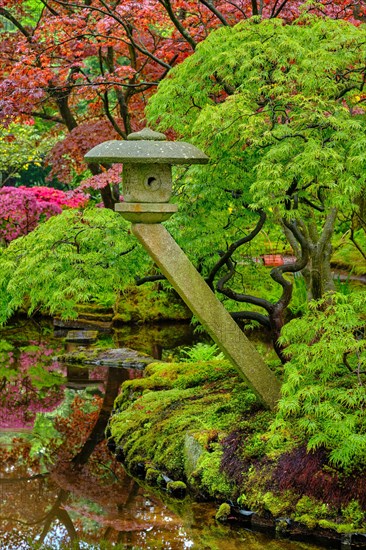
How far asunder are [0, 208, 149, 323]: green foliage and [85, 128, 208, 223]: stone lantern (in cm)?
146

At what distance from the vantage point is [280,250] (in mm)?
22016

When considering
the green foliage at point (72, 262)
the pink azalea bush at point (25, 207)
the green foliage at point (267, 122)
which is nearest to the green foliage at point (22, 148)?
the pink azalea bush at point (25, 207)

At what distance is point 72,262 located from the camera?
938 cm

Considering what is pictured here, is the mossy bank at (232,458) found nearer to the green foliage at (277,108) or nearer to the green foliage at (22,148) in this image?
the green foliage at (277,108)

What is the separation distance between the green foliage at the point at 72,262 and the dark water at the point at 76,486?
1.84m

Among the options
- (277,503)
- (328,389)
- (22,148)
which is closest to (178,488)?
(277,503)

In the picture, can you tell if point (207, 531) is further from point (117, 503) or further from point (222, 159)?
point (222, 159)

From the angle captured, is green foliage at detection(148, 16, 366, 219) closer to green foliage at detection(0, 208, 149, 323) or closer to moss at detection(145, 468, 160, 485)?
green foliage at detection(0, 208, 149, 323)

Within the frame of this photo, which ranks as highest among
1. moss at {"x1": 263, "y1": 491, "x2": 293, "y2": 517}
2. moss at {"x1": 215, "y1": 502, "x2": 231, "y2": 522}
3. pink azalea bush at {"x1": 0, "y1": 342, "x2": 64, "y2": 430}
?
moss at {"x1": 263, "y1": 491, "x2": 293, "y2": 517}

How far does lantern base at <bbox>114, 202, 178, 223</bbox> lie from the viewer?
7.84 metres

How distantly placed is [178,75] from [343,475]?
452 centimetres

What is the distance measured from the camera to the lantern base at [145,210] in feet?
25.7

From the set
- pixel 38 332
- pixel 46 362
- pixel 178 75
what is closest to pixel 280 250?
pixel 38 332

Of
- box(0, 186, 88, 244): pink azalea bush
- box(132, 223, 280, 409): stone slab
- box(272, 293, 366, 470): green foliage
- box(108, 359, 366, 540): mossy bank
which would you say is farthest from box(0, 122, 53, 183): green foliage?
box(272, 293, 366, 470): green foliage
